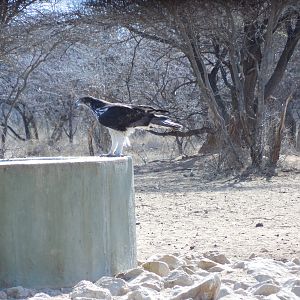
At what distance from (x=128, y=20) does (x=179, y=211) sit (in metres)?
6.42

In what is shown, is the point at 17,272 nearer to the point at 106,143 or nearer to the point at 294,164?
the point at 294,164

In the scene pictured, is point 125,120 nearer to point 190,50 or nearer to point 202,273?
point 202,273

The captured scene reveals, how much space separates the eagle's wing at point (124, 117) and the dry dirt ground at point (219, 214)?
38.9 inches

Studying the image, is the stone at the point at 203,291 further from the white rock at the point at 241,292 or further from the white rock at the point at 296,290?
the white rock at the point at 296,290

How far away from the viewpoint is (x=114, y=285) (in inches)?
192

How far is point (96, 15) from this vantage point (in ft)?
49.3

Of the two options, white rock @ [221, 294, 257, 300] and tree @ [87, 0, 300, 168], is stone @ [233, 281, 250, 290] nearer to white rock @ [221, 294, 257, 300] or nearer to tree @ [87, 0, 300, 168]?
white rock @ [221, 294, 257, 300]

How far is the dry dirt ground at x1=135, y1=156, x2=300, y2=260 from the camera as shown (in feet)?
22.2

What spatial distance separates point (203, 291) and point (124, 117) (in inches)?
99.7

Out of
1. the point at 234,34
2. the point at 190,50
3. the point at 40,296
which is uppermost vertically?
the point at 234,34

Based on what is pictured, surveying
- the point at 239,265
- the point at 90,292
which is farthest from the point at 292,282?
the point at 90,292

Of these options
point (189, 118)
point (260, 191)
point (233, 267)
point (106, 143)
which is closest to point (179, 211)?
point (260, 191)

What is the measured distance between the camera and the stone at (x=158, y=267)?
5348mm

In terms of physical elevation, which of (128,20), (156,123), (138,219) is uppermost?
(128,20)
